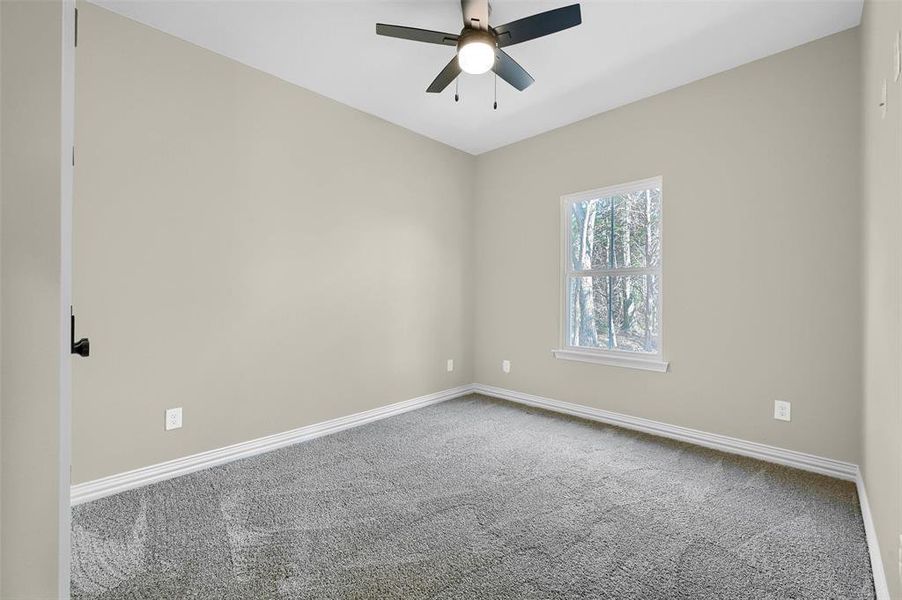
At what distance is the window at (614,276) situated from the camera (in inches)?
129

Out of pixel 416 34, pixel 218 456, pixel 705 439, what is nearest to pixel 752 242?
pixel 705 439

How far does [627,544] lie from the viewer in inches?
70.6

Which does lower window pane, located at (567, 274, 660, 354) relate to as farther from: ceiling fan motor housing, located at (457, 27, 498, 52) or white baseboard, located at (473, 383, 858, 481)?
ceiling fan motor housing, located at (457, 27, 498, 52)

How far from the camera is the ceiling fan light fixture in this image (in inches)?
81.5

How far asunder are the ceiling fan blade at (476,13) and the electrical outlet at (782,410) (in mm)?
2833

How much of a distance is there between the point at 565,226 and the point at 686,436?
1.96 m

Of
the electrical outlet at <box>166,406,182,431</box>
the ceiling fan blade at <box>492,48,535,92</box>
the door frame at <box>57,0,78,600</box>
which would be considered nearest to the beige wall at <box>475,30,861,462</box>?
the ceiling fan blade at <box>492,48,535,92</box>

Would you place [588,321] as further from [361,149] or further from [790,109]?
[361,149]

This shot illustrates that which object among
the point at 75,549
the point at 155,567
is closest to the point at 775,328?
the point at 155,567

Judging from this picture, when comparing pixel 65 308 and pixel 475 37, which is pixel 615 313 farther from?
pixel 65 308

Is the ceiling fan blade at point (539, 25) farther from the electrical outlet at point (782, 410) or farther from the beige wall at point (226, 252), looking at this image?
the electrical outlet at point (782, 410)

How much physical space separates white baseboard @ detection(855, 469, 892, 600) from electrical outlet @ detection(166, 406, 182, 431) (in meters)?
3.28

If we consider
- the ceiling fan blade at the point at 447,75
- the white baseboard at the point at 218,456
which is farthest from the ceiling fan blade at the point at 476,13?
the white baseboard at the point at 218,456

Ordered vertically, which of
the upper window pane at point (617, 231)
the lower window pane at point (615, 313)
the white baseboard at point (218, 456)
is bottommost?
the white baseboard at point (218, 456)
